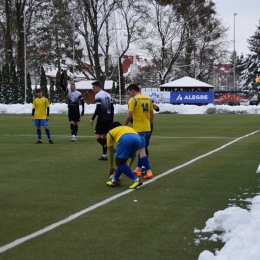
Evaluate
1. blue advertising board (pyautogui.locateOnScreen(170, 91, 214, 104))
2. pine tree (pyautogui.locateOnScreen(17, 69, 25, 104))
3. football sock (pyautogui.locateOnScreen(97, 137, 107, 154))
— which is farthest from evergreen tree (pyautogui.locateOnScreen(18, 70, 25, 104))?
football sock (pyautogui.locateOnScreen(97, 137, 107, 154))

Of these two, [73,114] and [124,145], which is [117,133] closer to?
[124,145]

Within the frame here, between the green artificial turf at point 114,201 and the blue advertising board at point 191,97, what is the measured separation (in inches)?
1589

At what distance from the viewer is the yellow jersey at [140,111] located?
1183 centimetres

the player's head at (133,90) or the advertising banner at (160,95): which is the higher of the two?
the player's head at (133,90)

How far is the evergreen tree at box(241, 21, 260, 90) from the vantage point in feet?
282

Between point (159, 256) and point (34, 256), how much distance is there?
1.25 m

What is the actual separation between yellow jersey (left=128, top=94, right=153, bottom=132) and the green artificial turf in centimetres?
108

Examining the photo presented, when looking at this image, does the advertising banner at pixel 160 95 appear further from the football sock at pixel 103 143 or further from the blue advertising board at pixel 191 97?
the football sock at pixel 103 143

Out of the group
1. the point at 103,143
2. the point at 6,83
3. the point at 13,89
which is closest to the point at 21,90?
the point at 13,89

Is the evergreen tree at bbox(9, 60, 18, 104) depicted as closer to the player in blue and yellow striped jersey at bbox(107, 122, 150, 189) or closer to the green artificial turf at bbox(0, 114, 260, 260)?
the green artificial turf at bbox(0, 114, 260, 260)

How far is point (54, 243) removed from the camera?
21.7 feet

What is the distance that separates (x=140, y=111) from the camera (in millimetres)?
11875

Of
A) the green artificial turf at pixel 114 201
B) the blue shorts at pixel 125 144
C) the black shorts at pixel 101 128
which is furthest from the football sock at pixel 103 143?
the blue shorts at pixel 125 144

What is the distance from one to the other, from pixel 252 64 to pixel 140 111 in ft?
253
